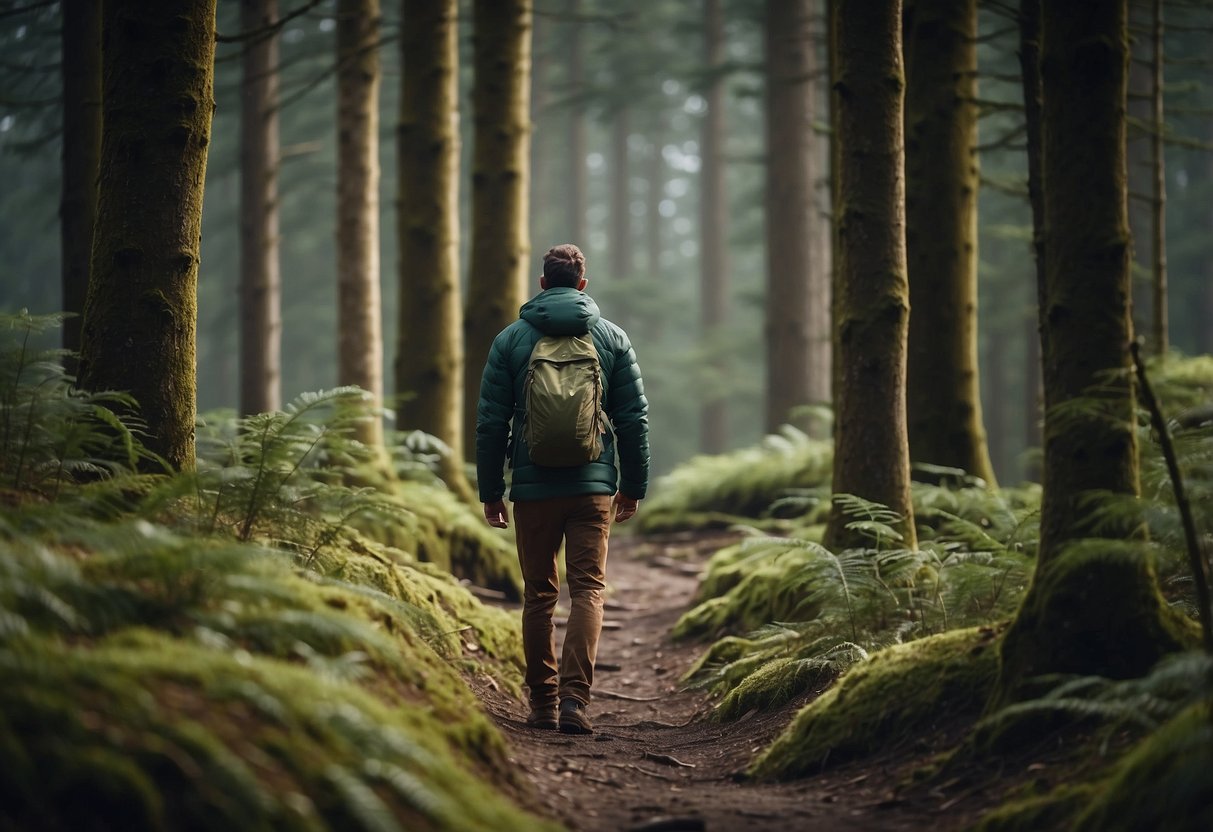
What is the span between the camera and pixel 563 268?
596 centimetres

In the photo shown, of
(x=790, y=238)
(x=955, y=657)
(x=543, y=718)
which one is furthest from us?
(x=790, y=238)

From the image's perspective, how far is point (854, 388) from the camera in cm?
704

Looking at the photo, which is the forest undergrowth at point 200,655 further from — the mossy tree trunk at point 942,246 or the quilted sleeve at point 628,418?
the mossy tree trunk at point 942,246

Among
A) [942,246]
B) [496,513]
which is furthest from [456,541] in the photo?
[942,246]

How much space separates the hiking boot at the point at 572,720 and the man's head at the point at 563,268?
229 cm

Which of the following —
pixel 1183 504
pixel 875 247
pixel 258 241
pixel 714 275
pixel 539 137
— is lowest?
pixel 1183 504

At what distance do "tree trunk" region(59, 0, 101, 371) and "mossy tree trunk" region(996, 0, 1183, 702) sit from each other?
8730 mm

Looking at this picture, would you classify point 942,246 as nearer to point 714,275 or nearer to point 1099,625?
point 1099,625

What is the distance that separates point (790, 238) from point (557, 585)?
15.5 metres

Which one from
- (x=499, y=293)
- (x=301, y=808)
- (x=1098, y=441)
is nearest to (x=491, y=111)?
(x=499, y=293)

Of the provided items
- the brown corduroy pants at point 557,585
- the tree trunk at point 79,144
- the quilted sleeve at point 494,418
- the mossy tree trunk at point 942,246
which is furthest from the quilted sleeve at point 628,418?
the tree trunk at point 79,144

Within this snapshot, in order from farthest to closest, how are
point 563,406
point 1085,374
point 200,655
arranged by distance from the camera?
point 563,406 < point 1085,374 < point 200,655

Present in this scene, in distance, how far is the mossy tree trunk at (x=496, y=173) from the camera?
11.0 metres

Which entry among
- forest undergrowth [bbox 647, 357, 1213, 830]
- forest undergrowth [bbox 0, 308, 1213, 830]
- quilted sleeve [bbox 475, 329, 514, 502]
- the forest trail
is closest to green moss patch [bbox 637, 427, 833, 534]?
forest undergrowth [bbox 647, 357, 1213, 830]
